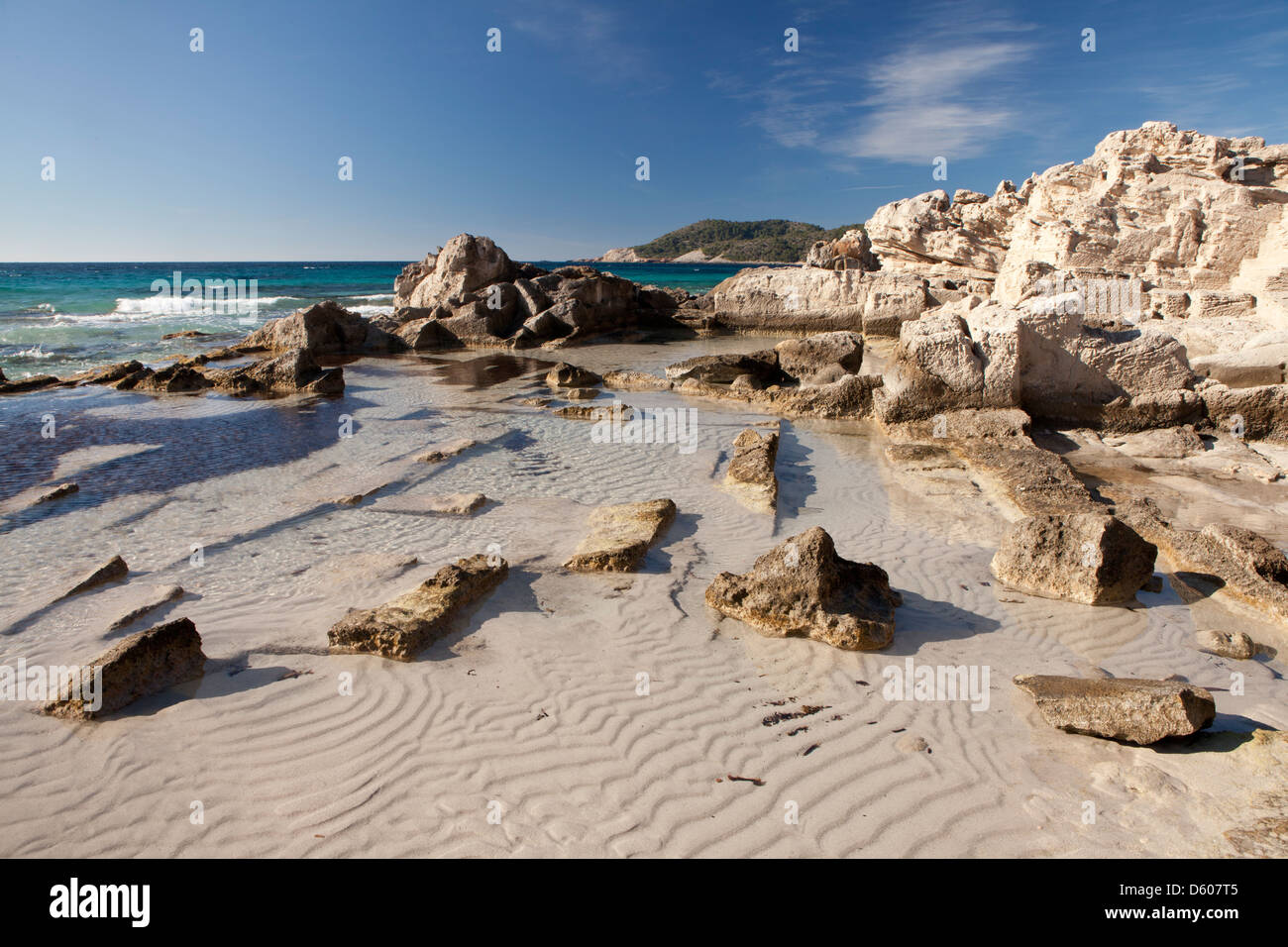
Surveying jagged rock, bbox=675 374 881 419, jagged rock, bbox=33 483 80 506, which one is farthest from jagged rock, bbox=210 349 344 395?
jagged rock, bbox=675 374 881 419

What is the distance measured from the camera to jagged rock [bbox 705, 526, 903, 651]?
14.5ft

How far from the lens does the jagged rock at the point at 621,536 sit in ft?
18.2

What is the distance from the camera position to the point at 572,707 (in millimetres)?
3816

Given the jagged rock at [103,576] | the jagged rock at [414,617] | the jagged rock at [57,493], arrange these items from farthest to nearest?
the jagged rock at [57,493]
the jagged rock at [103,576]
the jagged rock at [414,617]

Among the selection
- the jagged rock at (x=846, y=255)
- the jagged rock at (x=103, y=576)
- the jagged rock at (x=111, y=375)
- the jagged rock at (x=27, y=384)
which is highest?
the jagged rock at (x=846, y=255)

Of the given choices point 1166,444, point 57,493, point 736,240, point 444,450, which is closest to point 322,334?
point 444,450

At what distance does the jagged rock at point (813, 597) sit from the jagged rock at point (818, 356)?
997 cm

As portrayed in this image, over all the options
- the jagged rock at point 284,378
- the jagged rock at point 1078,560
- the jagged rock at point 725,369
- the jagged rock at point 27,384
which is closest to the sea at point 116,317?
the jagged rock at point 27,384

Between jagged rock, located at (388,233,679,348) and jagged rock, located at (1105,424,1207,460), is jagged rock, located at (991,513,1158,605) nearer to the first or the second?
jagged rock, located at (1105,424,1207,460)

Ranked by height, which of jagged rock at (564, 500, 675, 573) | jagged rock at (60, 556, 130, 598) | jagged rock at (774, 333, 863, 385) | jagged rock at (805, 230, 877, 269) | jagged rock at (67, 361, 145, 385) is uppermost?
jagged rock at (805, 230, 877, 269)

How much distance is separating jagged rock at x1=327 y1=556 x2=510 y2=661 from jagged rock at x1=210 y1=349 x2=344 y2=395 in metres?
10.3

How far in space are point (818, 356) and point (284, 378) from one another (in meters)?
11.5

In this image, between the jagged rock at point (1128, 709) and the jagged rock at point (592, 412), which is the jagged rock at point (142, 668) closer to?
the jagged rock at point (1128, 709)
